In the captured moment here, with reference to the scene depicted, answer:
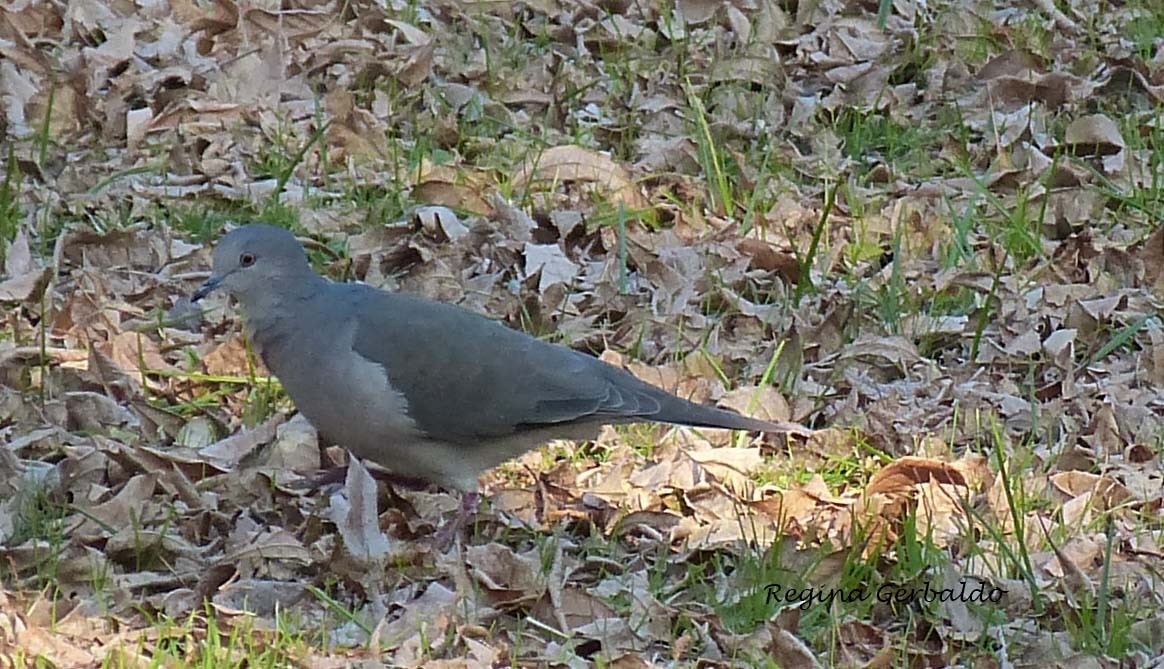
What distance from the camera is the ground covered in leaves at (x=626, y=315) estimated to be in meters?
4.00

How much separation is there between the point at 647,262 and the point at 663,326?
39cm

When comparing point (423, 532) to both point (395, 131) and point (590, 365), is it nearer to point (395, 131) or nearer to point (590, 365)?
point (590, 365)

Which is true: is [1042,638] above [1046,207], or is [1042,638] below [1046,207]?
above

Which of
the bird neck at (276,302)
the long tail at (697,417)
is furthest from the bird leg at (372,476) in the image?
the long tail at (697,417)

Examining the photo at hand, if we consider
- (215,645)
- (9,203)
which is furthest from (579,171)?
(215,645)

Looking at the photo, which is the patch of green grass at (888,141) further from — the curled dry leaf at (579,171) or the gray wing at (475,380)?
the gray wing at (475,380)

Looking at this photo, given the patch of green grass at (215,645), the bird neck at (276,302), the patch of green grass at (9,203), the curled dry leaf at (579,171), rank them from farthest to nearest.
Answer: the curled dry leaf at (579,171)
the patch of green grass at (9,203)
the bird neck at (276,302)
the patch of green grass at (215,645)

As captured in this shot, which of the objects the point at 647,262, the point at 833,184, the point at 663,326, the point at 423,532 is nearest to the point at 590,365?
the point at 423,532

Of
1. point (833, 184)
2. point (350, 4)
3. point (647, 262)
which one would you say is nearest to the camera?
point (647, 262)

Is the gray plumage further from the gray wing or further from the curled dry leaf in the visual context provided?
the curled dry leaf

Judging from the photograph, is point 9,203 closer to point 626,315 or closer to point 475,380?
point 626,315

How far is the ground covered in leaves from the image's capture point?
400cm

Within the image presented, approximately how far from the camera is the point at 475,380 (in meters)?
4.47

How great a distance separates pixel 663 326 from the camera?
5469 millimetres
